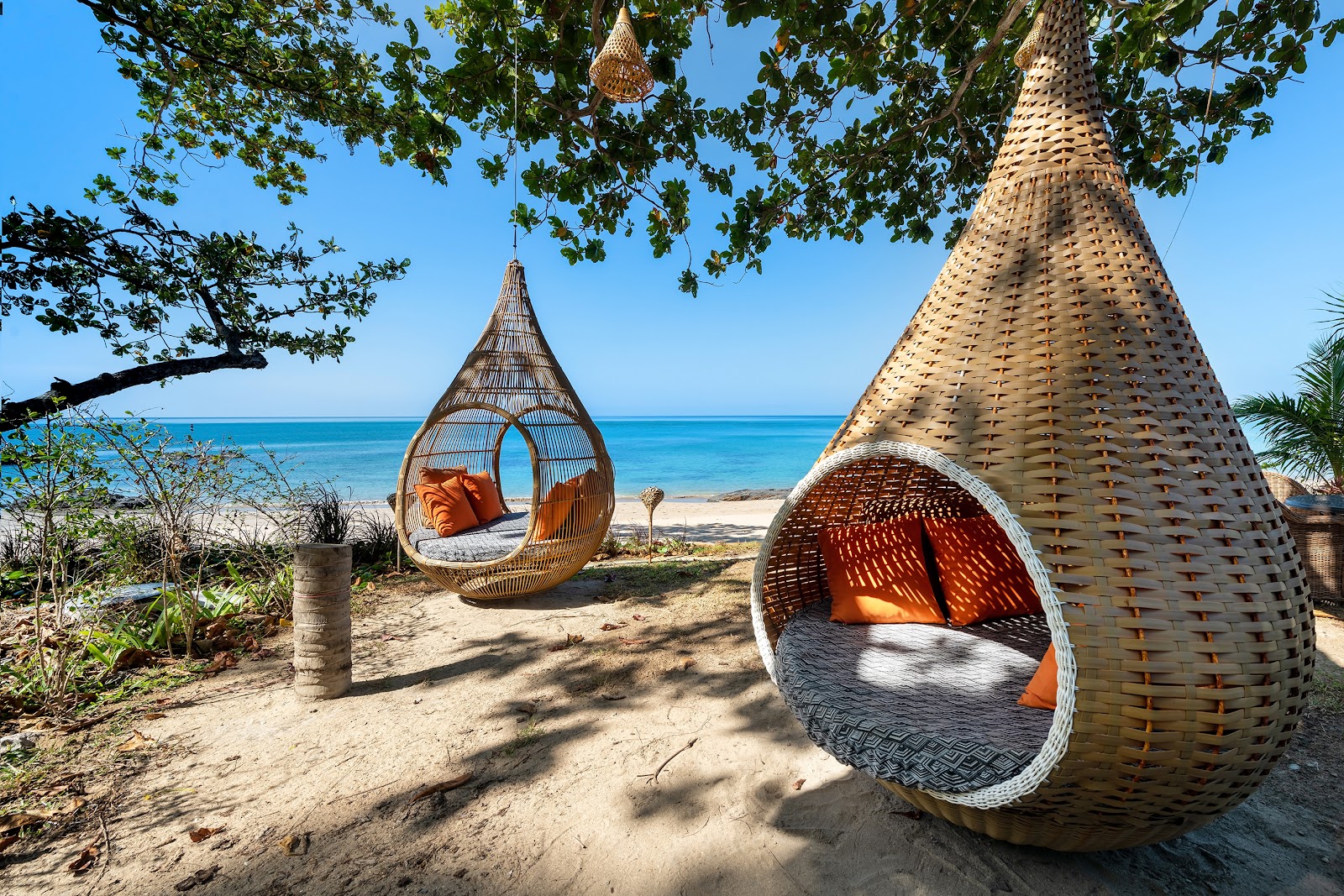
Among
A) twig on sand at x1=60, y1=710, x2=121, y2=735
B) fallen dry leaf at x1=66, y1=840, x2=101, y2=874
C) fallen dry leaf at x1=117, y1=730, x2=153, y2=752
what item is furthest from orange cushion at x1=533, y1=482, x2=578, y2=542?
fallen dry leaf at x1=66, y1=840, x2=101, y2=874

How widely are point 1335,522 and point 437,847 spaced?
6.68 meters

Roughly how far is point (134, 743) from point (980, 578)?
432 cm

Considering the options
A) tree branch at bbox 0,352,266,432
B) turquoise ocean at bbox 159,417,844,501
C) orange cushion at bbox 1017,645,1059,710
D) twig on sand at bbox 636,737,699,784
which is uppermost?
tree branch at bbox 0,352,266,432

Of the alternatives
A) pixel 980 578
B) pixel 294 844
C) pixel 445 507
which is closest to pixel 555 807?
pixel 294 844

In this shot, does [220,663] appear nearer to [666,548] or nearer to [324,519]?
[324,519]

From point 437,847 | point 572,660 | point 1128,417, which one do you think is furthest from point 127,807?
point 1128,417

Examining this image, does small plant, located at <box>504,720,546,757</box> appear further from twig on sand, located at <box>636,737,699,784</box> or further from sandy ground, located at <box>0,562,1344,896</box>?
twig on sand, located at <box>636,737,699,784</box>

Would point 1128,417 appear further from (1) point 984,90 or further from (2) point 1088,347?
(1) point 984,90

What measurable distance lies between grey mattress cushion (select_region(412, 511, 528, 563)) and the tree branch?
2.41m

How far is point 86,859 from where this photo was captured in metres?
1.88

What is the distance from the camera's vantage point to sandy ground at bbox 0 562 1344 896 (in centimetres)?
173

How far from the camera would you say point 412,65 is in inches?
136

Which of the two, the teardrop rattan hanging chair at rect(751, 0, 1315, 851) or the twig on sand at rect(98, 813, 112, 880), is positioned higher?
the teardrop rattan hanging chair at rect(751, 0, 1315, 851)

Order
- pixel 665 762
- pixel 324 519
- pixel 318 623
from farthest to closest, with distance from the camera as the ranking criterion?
pixel 324 519
pixel 318 623
pixel 665 762
